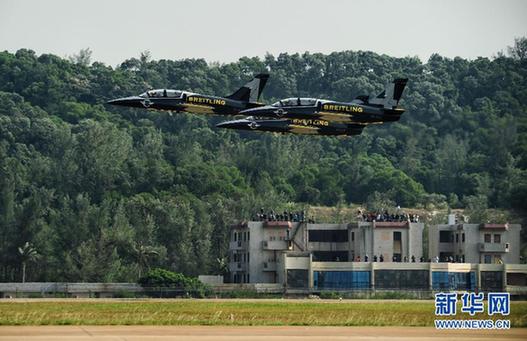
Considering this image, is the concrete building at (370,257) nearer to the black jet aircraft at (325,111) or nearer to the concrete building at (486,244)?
the concrete building at (486,244)

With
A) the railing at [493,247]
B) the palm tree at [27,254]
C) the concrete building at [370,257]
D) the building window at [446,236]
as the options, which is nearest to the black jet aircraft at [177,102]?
the concrete building at [370,257]

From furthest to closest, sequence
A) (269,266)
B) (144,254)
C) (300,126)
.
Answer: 1. (144,254)
2. (269,266)
3. (300,126)

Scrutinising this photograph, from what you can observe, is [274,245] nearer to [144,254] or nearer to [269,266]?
[269,266]

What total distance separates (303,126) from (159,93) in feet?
50.8

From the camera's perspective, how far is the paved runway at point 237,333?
83750 millimetres

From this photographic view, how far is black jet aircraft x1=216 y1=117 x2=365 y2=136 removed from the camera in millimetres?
145750

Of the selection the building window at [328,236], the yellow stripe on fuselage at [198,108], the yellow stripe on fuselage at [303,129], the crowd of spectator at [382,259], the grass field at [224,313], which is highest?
the yellow stripe on fuselage at [198,108]

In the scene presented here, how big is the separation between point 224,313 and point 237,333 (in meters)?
23.9

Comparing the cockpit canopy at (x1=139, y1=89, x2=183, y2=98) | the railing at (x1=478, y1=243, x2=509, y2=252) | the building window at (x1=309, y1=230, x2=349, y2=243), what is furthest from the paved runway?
the building window at (x1=309, y1=230, x2=349, y2=243)

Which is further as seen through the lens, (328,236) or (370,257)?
(328,236)

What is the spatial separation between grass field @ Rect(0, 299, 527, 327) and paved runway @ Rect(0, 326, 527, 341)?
4.24m

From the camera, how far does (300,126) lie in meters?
146

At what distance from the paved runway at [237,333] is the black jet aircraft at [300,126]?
174 ft

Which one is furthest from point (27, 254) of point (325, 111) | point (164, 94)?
point (325, 111)
